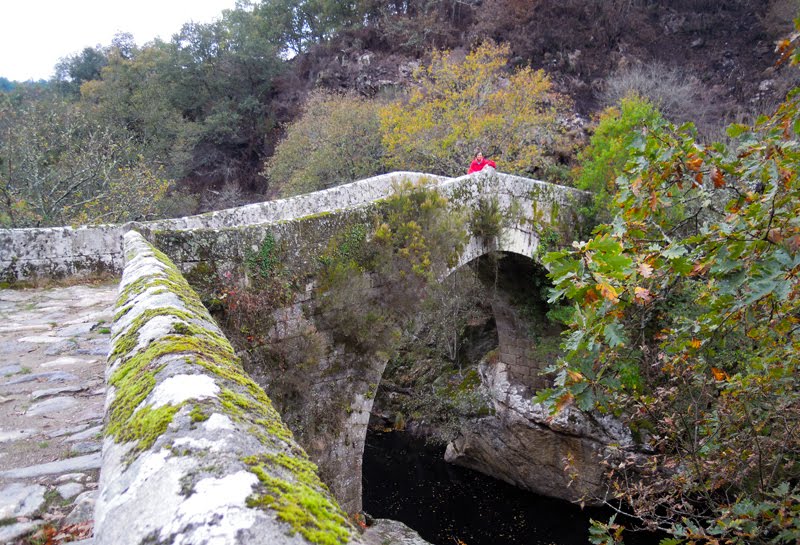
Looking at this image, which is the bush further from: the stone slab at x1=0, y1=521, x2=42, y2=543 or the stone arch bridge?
the stone slab at x1=0, y1=521, x2=42, y2=543

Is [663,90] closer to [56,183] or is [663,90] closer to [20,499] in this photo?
[56,183]

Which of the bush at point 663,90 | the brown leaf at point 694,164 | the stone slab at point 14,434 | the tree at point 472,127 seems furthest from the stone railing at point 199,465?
the bush at point 663,90

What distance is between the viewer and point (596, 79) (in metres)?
19.3

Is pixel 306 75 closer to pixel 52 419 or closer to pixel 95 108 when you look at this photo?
pixel 95 108

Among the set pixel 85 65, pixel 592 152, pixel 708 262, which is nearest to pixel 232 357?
pixel 708 262

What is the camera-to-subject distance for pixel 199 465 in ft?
2.74

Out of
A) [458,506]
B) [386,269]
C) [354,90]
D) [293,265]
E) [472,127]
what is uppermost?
[354,90]

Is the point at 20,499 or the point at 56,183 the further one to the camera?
the point at 56,183

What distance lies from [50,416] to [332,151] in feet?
46.6

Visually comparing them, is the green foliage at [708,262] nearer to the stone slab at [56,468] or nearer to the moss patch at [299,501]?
the moss patch at [299,501]

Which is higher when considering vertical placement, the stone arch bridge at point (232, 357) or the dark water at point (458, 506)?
the stone arch bridge at point (232, 357)

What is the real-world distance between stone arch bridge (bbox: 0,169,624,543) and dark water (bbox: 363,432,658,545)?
2635 millimetres

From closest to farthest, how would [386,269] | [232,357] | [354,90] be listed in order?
[232,357], [386,269], [354,90]

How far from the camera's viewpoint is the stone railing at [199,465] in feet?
2.33
